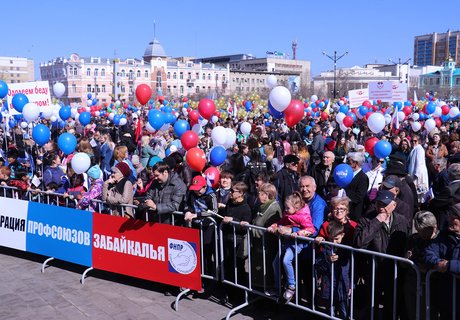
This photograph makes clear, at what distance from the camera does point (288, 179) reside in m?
7.21

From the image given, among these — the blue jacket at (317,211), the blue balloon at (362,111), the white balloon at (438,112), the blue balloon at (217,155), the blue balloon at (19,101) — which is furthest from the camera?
the white balloon at (438,112)

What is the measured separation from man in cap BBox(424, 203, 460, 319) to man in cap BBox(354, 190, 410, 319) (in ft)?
1.29

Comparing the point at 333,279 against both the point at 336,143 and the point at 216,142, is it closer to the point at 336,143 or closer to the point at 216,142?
the point at 216,142

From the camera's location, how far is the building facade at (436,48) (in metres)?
167

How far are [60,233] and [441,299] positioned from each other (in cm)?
519

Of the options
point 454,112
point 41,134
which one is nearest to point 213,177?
point 41,134

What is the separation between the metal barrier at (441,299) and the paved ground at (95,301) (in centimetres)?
172

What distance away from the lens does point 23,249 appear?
7645 mm

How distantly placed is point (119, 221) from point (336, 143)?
6216 millimetres

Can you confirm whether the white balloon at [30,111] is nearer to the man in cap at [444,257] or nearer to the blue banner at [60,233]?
the blue banner at [60,233]

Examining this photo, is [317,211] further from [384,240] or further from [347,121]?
[347,121]

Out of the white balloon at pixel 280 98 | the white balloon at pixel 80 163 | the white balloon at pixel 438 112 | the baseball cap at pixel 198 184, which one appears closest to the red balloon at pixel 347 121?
the white balloon at pixel 438 112

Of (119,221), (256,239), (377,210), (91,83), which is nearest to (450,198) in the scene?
(377,210)

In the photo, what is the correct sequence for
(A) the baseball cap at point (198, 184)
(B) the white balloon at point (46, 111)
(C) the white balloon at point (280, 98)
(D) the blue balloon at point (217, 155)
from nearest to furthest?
(A) the baseball cap at point (198, 184), (D) the blue balloon at point (217, 155), (C) the white balloon at point (280, 98), (B) the white balloon at point (46, 111)
